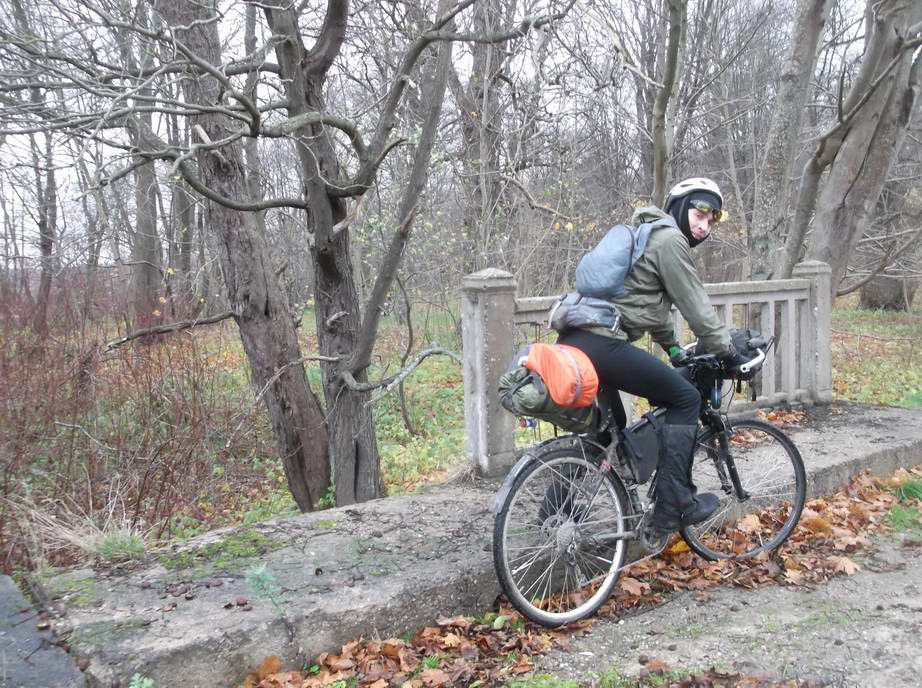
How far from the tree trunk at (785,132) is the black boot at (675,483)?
5.78 meters

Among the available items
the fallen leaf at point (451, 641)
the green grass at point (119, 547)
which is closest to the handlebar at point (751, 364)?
the fallen leaf at point (451, 641)

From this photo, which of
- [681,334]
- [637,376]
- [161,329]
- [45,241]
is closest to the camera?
[637,376]

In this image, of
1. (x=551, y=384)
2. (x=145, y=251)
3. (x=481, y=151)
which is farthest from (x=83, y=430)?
(x=145, y=251)

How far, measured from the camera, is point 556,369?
3672mm

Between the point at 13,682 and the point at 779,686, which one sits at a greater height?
the point at 13,682

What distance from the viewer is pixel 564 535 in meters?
3.93

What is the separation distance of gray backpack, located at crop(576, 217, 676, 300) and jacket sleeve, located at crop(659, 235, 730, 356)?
0.42 ft

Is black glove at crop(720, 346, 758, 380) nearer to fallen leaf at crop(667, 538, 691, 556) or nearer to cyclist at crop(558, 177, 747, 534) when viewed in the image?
cyclist at crop(558, 177, 747, 534)

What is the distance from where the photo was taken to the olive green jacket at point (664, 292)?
384 centimetres

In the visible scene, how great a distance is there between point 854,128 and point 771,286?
4451mm

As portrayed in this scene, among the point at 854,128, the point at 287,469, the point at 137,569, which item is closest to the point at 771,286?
the point at 854,128

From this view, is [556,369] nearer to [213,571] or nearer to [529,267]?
[213,571]

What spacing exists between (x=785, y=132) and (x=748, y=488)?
6233 millimetres

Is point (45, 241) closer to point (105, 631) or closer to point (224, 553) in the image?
point (224, 553)
